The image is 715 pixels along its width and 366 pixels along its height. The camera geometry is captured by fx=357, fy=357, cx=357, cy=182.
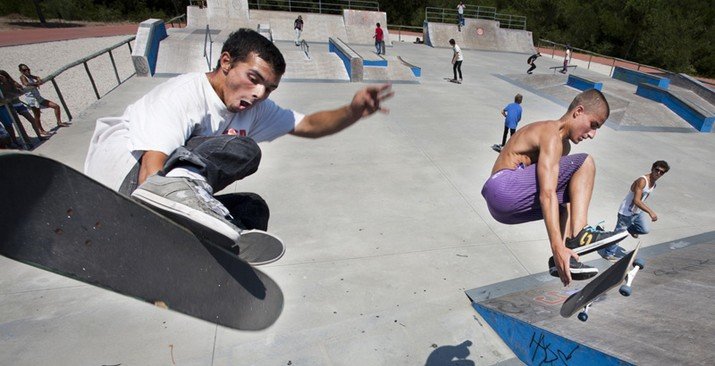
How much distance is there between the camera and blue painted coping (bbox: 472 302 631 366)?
224 centimetres

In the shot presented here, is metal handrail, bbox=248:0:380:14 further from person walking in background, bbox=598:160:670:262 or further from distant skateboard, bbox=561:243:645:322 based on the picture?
distant skateboard, bbox=561:243:645:322

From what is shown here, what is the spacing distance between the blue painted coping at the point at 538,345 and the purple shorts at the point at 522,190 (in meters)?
0.88

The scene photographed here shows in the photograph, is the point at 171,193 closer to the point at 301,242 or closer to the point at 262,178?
the point at 301,242

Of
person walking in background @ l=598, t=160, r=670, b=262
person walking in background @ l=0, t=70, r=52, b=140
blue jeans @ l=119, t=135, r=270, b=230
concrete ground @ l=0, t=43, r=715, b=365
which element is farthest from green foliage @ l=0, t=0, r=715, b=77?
blue jeans @ l=119, t=135, r=270, b=230

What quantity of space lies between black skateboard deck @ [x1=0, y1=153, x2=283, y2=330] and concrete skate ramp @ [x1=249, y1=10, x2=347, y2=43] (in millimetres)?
22749

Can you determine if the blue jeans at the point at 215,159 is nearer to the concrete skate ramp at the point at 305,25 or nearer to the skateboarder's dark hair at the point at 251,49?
the skateboarder's dark hair at the point at 251,49

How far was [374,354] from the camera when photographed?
2.96 m

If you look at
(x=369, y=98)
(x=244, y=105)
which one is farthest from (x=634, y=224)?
(x=244, y=105)

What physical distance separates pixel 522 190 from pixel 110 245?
2.18m

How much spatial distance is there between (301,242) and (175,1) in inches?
1791

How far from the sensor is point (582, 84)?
13.3 metres

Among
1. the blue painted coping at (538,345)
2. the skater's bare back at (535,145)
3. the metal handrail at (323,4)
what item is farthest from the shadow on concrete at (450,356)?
the metal handrail at (323,4)

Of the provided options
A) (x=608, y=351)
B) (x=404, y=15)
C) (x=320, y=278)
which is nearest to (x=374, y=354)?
(x=320, y=278)

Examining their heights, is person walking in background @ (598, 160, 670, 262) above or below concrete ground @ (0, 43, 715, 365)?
above
